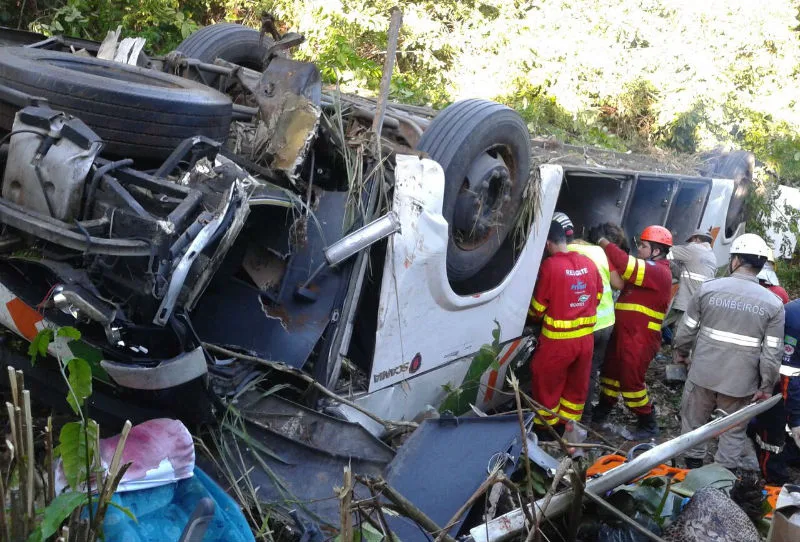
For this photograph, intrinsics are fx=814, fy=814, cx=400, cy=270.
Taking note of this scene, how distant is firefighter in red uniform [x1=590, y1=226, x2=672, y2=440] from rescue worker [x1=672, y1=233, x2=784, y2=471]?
0.55 metres

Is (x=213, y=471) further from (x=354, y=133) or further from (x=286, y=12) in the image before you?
(x=286, y=12)

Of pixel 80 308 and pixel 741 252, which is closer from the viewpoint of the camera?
pixel 80 308

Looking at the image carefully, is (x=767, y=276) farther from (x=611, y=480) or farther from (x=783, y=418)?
(x=611, y=480)

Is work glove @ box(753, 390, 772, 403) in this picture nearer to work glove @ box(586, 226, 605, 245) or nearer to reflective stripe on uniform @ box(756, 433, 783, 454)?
reflective stripe on uniform @ box(756, 433, 783, 454)

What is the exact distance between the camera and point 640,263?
5.37 meters

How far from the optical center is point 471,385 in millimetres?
4262

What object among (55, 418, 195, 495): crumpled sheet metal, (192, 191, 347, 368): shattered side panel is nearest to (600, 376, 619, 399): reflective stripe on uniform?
(192, 191, 347, 368): shattered side panel

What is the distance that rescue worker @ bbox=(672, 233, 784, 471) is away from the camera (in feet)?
14.9

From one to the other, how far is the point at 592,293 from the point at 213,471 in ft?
9.26

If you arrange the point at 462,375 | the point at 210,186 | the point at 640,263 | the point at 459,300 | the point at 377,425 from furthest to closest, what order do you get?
the point at 640,263 < the point at 462,375 < the point at 459,300 < the point at 377,425 < the point at 210,186

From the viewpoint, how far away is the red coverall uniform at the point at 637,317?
212 inches

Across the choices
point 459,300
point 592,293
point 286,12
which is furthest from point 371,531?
point 286,12

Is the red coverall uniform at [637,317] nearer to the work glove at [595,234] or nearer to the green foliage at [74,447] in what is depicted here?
the work glove at [595,234]

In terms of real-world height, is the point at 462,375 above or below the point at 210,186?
below
